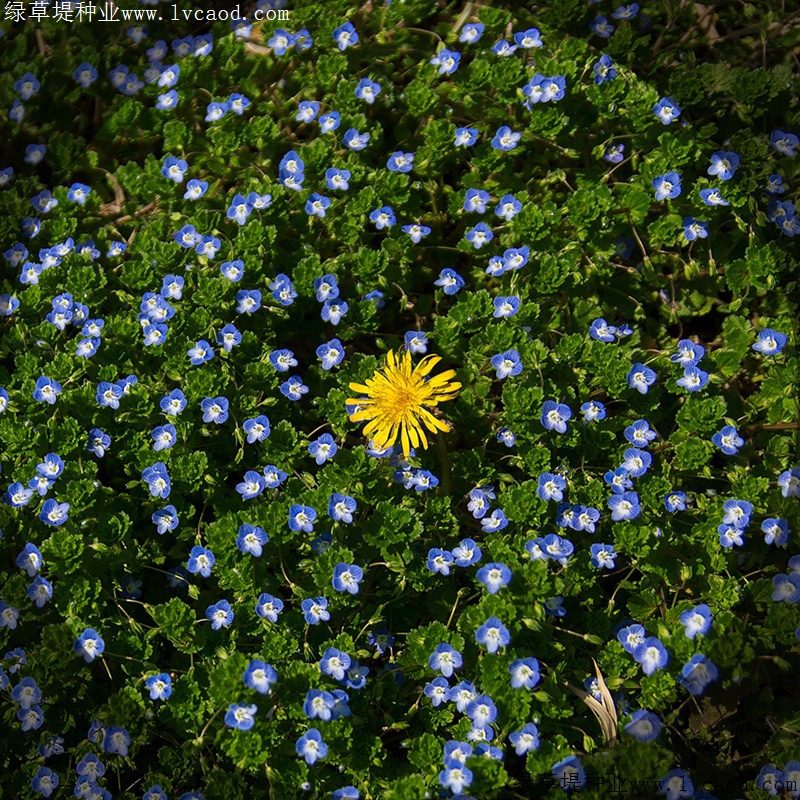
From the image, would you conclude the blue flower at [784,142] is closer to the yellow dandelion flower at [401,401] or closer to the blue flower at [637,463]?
the blue flower at [637,463]

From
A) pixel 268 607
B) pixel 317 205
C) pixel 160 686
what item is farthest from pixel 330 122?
pixel 160 686

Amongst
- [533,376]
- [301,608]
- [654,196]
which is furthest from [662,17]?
[301,608]

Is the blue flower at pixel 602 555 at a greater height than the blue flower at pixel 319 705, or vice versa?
the blue flower at pixel 602 555

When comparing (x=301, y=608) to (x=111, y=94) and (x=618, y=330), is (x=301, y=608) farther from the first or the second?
(x=111, y=94)

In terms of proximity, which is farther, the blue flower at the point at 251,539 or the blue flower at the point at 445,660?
the blue flower at the point at 251,539

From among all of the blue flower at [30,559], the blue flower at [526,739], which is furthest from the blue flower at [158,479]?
the blue flower at [526,739]

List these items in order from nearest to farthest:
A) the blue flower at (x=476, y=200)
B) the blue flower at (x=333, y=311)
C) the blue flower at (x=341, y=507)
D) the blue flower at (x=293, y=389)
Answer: the blue flower at (x=341, y=507) → the blue flower at (x=293, y=389) → the blue flower at (x=333, y=311) → the blue flower at (x=476, y=200)
